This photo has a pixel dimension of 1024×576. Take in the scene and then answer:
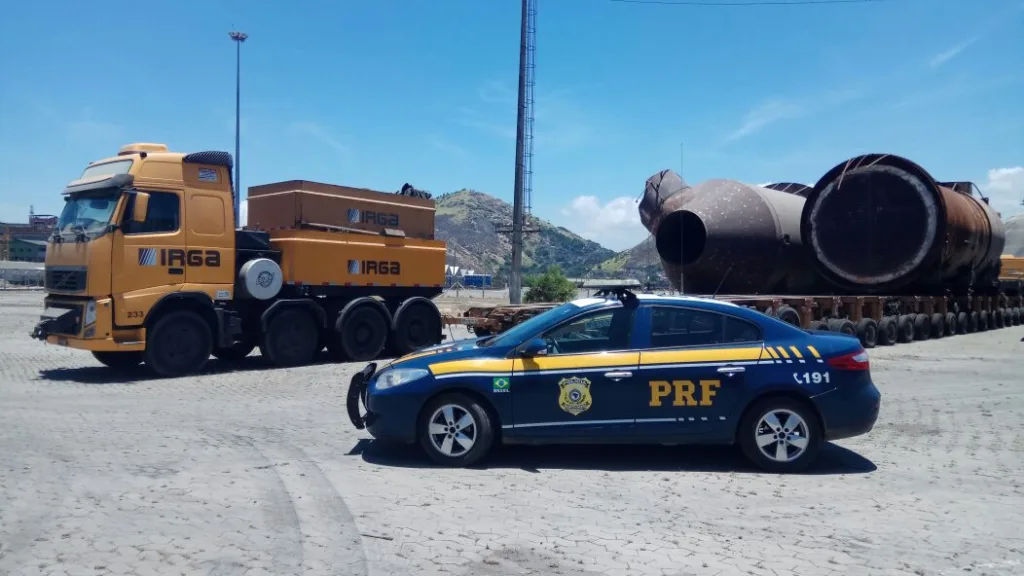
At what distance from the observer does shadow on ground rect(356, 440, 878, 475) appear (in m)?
6.89

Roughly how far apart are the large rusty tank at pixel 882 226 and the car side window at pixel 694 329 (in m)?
13.9

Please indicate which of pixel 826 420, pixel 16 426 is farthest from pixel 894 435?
pixel 16 426

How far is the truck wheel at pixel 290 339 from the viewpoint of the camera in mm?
13883

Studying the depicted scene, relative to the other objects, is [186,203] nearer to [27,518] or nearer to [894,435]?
[27,518]

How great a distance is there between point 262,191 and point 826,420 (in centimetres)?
1167

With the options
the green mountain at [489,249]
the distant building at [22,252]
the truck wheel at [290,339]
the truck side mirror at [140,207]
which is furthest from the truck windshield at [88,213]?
the green mountain at [489,249]

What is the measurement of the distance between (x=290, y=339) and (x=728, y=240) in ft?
32.5

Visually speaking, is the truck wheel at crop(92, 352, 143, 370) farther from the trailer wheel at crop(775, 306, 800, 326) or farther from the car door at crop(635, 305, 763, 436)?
the trailer wheel at crop(775, 306, 800, 326)

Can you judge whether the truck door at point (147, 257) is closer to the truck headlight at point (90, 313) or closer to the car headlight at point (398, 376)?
the truck headlight at point (90, 313)

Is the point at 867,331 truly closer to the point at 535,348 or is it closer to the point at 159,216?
the point at 535,348

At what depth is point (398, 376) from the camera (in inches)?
273

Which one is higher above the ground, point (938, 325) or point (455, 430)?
point (938, 325)

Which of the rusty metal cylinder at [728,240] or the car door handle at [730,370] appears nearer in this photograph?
the car door handle at [730,370]

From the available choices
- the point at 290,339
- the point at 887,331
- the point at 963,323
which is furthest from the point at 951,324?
the point at 290,339
